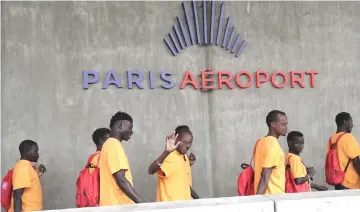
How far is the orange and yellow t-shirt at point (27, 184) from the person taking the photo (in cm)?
501

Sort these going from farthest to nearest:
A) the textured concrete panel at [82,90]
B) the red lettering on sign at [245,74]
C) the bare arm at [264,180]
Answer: the red lettering on sign at [245,74], the textured concrete panel at [82,90], the bare arm at [264,180]

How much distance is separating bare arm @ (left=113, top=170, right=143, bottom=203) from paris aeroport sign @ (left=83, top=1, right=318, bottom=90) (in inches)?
126

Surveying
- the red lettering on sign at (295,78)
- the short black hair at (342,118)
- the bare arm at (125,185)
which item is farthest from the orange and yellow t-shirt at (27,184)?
the red lettering on sign at (295,78)

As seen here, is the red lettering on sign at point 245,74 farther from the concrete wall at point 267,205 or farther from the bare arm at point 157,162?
the concrete wall at point 267,205

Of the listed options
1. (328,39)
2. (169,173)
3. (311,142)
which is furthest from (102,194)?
(328,39)

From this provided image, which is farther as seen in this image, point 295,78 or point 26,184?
point 295,78

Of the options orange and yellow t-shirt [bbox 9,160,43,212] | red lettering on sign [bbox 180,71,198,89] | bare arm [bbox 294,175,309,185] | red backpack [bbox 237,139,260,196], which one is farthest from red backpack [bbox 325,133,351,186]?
orange and yellow t-shirt [bbox 9,160,43,212]

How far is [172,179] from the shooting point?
4547 mm

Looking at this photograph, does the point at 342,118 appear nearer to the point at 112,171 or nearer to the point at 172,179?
the point at 172,179

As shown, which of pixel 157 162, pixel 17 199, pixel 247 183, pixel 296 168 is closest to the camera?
pixel 157 162

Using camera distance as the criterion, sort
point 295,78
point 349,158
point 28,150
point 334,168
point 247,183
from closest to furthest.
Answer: point 247,183 → point 28,150 → point 349,158 → point 334,168 → point 295,78

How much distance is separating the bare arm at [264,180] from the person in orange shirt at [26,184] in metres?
2.10

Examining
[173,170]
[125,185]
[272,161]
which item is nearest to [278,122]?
[272,161]

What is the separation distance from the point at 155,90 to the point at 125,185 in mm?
3357
